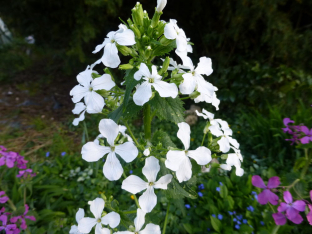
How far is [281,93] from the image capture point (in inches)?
130

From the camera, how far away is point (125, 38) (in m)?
0.94

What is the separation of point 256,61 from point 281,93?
0.62 m

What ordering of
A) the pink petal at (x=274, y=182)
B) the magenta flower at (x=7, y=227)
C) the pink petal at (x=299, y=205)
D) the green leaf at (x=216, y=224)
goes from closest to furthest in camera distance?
the pink petal at (x=299, y=205)
the pink petal at (x=274, y=182)
the magenta flower at (x=7, y=227)
the green leaf at (x=216, y=224)

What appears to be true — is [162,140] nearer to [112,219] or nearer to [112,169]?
[112,169]

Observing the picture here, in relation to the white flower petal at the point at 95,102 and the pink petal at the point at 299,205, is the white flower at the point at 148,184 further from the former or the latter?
the pink petal at the point at 299,205

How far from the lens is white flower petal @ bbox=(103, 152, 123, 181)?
0.92 metres

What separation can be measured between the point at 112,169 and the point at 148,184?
172mm

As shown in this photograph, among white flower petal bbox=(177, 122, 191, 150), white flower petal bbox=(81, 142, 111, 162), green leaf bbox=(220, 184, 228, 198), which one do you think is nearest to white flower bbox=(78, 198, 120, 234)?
white flower petal bbox=(81, 142, 111, 162)

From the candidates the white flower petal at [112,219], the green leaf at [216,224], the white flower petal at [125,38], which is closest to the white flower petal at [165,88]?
the white flower petal at [125,38]

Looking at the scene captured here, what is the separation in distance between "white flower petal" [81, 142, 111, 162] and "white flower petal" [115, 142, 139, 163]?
0.22 ft

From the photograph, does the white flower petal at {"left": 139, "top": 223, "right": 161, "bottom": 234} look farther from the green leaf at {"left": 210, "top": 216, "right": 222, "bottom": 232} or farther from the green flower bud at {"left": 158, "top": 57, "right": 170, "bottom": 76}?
the green leaf at {"left": 210, "top": 216, "right": 222, "bottom": 232}

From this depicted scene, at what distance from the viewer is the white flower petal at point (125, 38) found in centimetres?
94

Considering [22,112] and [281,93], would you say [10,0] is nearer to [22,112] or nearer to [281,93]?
[22,112]

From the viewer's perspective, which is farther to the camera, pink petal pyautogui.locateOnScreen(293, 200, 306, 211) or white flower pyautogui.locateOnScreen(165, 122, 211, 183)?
pink petal pyautogui.locateOnScreen(293, 200, 306, 211)
